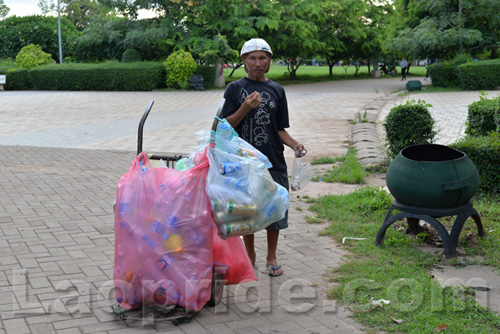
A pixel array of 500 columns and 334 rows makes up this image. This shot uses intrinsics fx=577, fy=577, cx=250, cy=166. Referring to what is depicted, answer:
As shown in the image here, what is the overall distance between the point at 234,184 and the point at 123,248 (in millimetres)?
787

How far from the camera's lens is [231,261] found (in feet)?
12.5

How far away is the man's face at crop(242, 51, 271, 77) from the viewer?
4.19m

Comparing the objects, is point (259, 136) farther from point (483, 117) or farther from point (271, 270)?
point (483, 117)

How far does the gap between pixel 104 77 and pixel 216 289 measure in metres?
24.0

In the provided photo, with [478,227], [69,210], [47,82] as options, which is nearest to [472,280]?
[478,227]

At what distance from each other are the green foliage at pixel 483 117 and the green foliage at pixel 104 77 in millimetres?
19822

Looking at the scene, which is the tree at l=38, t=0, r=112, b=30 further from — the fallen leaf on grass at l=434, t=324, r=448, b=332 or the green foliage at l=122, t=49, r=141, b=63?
the fallen leaf on grass at l=434, t=324, r=448, b=332

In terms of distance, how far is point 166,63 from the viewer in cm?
2677

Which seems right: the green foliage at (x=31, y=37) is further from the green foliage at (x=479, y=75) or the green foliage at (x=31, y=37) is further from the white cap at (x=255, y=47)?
the white cap at (x=255, y=47)

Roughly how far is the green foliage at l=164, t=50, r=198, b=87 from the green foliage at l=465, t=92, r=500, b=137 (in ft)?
64.2

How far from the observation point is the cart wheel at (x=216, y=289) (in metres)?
3.76

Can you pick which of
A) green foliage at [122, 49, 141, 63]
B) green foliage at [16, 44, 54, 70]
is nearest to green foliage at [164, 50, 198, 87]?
green foliage at [122, 49, 141, 63]

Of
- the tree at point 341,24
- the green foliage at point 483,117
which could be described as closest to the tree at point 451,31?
the tree at point 341,24

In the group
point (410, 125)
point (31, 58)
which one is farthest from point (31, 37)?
point (410, 125)
